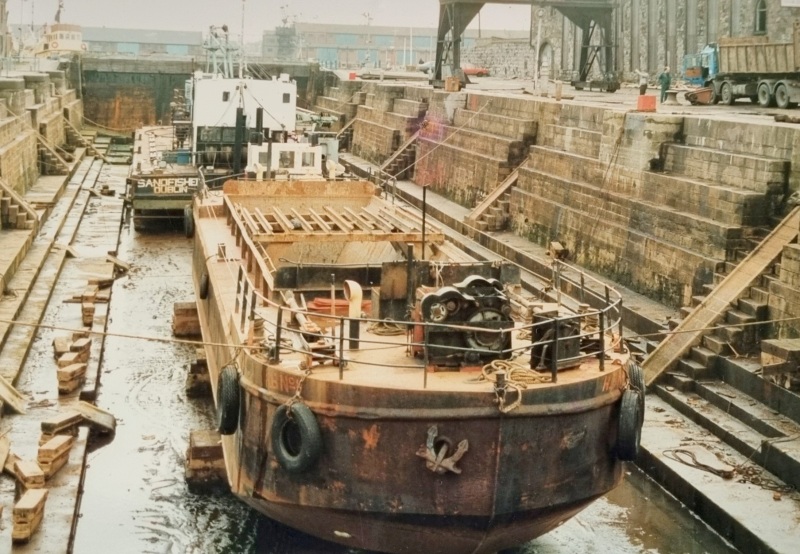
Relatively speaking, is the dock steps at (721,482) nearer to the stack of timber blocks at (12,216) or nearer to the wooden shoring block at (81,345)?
the wooden shoring block at (81,345)

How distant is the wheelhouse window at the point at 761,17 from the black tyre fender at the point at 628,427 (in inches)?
1147

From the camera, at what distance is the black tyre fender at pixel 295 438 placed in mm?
7926

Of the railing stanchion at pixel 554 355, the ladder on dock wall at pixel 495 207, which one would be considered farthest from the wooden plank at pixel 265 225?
the ladder on dock wall at pixel 495 207

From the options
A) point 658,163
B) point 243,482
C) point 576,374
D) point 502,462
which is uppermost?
point 658,163

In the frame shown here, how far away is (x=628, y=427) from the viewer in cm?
849

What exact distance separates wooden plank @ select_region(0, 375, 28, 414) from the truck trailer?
16478mm

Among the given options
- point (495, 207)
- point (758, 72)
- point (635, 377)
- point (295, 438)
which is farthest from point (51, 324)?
point (758, 72)

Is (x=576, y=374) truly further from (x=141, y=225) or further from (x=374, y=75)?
(x=374, y=75)

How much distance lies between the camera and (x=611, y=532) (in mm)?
10289

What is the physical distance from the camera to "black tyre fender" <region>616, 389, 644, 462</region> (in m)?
8.49

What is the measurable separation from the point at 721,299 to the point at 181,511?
729cm

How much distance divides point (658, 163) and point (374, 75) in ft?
108

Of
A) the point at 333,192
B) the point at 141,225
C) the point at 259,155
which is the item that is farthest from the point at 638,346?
the point at 141,225

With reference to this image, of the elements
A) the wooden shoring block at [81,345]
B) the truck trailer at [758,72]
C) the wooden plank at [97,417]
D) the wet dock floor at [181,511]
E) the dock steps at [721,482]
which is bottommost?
the wet dock floor at [181,511]
